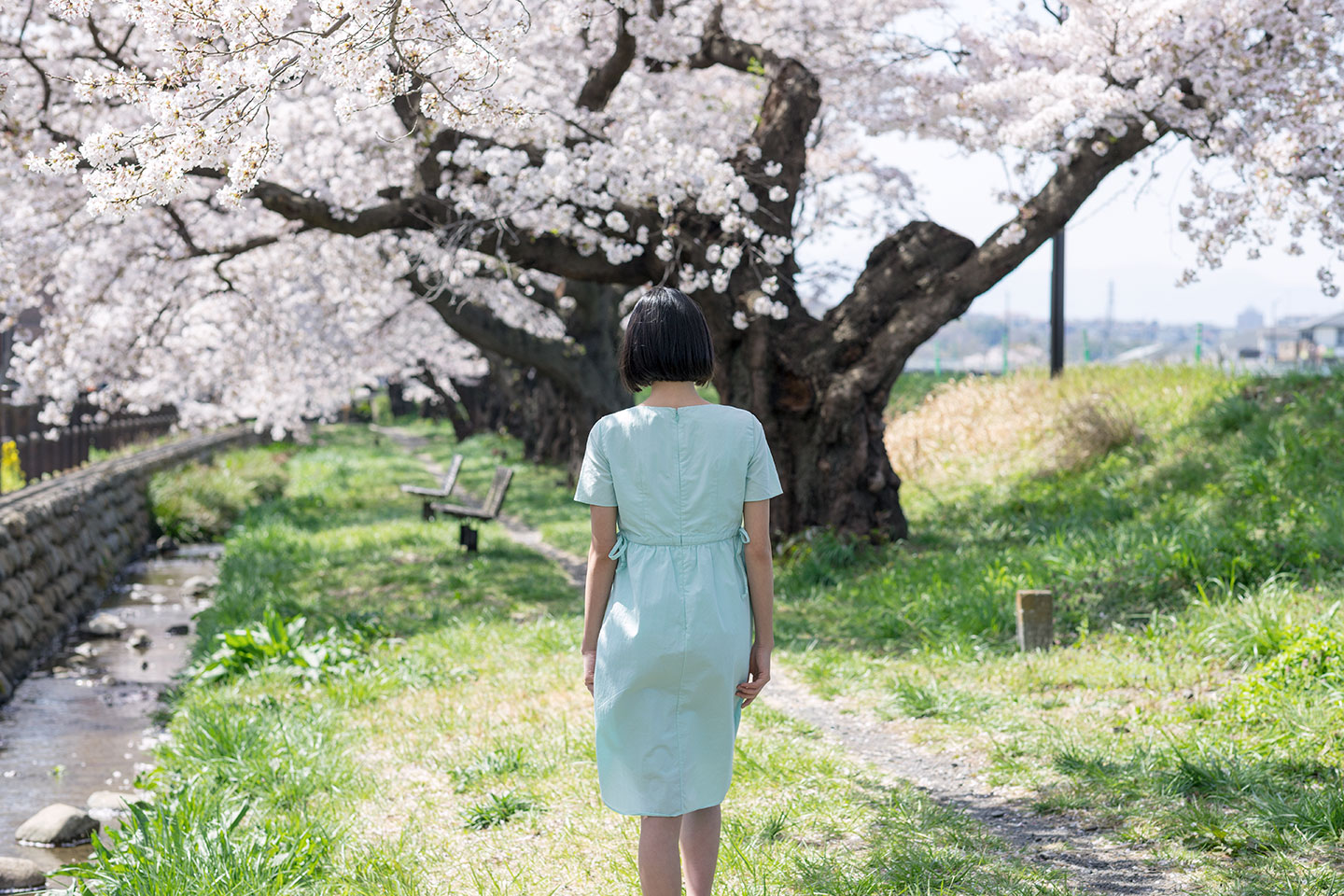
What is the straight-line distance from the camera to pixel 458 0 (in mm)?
5879

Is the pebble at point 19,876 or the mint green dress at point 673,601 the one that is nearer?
the mint green dress at point 673,601

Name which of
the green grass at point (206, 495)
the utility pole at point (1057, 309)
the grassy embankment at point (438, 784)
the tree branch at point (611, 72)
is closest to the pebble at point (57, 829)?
the grassy embankment at point (438, 784)

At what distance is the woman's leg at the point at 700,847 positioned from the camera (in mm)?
3000

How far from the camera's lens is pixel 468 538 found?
11.3m

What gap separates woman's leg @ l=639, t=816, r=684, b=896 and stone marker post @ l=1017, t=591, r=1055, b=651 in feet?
13.1

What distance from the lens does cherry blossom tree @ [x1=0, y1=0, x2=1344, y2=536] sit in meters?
4.06

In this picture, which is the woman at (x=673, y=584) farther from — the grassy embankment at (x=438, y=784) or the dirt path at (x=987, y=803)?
the dirt path at (x=987, y=803)

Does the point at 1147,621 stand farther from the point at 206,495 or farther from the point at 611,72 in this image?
the point at 206,495

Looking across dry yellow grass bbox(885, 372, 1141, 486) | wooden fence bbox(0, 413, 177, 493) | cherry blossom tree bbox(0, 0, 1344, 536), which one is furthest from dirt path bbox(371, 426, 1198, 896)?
wooden fence bbox(0, 413, 177, 493)

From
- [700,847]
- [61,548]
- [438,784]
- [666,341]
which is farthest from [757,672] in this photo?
[61,548]

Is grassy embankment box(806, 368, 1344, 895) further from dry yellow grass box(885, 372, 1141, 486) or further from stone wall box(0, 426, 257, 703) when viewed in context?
stone wall box(0, 426, 257, 703)

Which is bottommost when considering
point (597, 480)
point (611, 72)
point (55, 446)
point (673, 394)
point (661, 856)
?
point (661, 856)

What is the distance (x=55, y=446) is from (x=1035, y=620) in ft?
43.4

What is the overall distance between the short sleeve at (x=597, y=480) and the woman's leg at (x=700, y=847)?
89 cm
